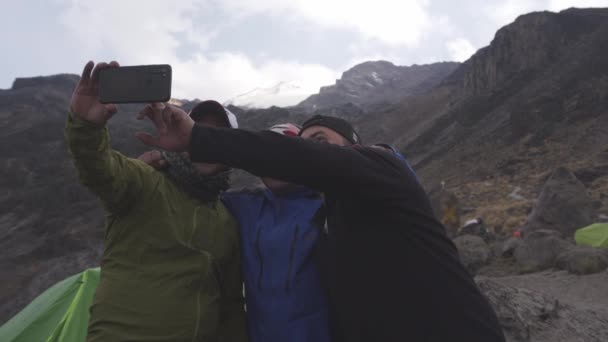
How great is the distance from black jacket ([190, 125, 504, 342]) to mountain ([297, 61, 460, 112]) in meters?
140

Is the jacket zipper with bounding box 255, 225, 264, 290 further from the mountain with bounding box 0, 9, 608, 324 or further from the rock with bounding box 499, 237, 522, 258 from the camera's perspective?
the mountain with bounding box 0, 9, 608, 324

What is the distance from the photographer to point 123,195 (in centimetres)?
231

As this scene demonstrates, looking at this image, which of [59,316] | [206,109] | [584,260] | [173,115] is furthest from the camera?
[584,260]

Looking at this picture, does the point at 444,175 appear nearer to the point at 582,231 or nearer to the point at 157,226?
the point at 582,231

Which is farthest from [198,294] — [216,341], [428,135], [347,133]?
[428,135]

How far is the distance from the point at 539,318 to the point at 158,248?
3.95m

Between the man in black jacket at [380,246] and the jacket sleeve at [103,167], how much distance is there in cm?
36

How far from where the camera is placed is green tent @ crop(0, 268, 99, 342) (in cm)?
398

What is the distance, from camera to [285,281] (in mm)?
2273

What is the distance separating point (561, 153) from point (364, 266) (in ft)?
121

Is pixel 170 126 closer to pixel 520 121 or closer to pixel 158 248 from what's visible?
pixel 158 248

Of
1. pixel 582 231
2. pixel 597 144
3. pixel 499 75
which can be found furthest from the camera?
pixel 499 75

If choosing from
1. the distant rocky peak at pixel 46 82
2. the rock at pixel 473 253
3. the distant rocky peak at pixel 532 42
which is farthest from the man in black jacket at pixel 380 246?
the distant rocky peak at pixel 46 82

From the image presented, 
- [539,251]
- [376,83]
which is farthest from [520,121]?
[376,83]
